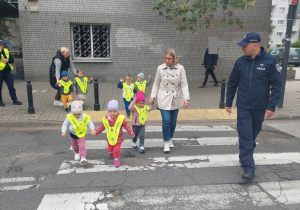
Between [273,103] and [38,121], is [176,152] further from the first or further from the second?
[38,121]

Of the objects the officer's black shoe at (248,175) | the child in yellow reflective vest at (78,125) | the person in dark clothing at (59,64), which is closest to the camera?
the officer's black shoe at (248,175)

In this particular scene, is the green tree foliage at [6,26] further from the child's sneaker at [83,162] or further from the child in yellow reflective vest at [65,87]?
the child's sneaker at [83,162]

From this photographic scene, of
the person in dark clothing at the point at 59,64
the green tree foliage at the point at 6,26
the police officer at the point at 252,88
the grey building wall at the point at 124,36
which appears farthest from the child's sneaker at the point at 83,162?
the green tree foliage at the point at 6,26

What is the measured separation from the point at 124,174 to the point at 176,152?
4.27ft

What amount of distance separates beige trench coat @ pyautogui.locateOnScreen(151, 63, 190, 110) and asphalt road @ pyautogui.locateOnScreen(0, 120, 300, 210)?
0.94 meters

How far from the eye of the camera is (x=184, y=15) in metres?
8.91

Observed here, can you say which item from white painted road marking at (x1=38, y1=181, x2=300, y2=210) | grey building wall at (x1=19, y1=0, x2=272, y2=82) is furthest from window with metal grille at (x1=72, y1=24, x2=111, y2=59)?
white painted road marking at (x1=38, y1=181, x2=300, y2=210)

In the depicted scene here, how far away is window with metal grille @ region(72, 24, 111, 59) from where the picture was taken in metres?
12.0

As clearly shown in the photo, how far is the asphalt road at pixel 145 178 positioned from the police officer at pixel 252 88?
485 millimetres

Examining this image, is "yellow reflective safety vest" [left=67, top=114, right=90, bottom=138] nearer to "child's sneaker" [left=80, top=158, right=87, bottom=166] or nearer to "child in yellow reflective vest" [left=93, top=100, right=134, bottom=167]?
"child in yellow reflective vest" [left=93, top=100, right=134, bottom=167]

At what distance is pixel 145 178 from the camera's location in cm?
392

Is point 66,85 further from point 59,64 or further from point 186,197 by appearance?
point 186,197

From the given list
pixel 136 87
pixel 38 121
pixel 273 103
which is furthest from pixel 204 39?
pixel 273 103

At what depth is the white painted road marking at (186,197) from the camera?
3223 millimetres
